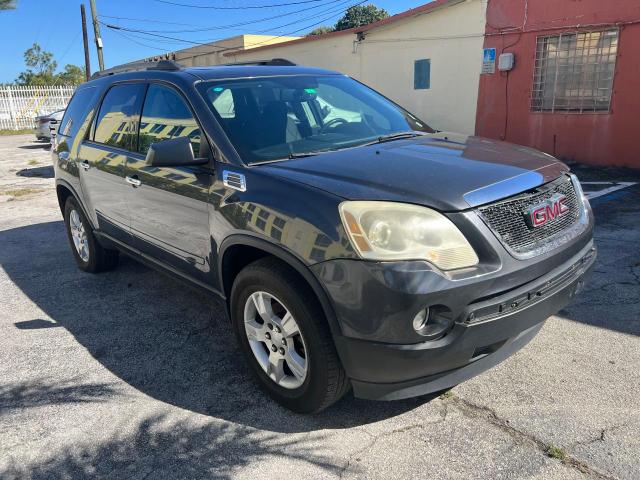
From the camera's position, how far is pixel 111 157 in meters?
4.21

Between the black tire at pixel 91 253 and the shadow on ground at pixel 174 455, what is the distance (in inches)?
107

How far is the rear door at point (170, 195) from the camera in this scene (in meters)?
3.24

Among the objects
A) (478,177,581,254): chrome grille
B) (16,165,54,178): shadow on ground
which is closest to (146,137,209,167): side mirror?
(478,177,581,254): chrome grille

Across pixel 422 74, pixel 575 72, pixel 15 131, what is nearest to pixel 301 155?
pixel 575 72

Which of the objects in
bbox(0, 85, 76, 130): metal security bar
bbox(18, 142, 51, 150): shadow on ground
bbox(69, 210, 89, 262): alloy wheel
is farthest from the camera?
bbox(0, 85, 76, 130): metal security bar

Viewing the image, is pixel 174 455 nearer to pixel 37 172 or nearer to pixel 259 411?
pixel 259 411

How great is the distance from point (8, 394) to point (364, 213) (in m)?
2.50

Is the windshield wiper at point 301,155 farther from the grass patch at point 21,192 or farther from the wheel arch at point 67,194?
the grass patch at point 21,192

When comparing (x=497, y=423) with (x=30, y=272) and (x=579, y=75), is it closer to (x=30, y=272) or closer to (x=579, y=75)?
(x=30, y=272)

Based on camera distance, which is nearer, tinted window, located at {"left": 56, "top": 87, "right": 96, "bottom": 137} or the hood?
the hood

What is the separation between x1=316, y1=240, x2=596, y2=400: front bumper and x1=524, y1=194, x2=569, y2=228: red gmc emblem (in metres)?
0.25

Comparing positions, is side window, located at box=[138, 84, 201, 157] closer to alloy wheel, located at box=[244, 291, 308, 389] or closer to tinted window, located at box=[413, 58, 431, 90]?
alloy wheel, located at box=[244, 291, 308, 389]

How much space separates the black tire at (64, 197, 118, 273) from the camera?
506 cm

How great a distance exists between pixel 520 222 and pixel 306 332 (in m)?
1.15
